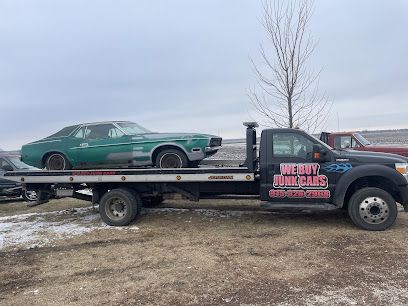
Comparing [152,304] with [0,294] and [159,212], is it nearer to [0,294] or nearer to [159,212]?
[0,294]

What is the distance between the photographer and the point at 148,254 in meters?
6.51

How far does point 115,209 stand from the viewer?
28.5ft

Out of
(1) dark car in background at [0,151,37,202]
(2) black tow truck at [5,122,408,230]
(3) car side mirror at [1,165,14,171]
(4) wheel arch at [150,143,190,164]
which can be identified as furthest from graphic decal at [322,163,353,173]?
(3) car side mirror at [1,165,14,171]

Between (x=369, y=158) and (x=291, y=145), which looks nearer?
(x=369, y=158)

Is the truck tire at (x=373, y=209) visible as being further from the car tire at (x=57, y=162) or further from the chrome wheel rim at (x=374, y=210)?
the car tire at (x=57, y=162)

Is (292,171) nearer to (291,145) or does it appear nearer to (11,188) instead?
(291,145)

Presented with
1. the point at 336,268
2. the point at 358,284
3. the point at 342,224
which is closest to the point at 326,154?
the point at 342,224

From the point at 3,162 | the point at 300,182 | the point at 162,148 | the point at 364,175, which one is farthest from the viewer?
the point at 3,162

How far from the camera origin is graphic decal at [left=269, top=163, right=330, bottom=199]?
7566 millimetres

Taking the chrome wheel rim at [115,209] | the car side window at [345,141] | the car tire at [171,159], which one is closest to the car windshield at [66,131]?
the chrome wheel rim at [115,209]

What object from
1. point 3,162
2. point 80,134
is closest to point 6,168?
point 3,162

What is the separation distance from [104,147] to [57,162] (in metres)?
1.19

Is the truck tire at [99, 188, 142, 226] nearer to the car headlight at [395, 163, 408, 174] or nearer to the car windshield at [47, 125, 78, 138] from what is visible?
the car windshield at [47, 125, 78, 138]

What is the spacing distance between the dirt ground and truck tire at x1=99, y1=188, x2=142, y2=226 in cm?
21
